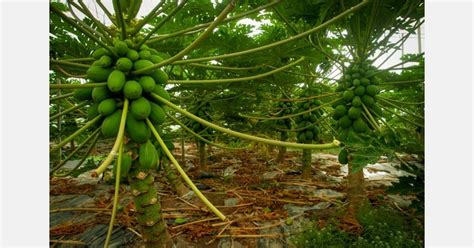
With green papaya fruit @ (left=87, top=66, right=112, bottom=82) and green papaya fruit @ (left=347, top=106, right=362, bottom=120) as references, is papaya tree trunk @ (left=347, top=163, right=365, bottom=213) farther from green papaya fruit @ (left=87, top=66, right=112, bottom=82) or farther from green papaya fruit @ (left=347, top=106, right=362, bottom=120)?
green papaya fruit @ (left=87, top=66, right=112, bottom=82)

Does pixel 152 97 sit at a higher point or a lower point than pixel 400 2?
lower

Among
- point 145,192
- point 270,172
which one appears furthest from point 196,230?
point 270,172

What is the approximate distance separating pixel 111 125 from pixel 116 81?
146 mm

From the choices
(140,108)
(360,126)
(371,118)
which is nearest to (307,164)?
(360,126)

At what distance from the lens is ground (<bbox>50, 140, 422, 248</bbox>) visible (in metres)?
2.08

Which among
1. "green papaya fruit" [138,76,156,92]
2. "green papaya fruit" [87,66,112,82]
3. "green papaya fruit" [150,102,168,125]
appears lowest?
"green papaya fruit" [150,102,168,125]

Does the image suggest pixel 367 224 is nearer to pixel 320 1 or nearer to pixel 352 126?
pixel 352 126

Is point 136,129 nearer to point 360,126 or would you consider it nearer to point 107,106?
point 107,106

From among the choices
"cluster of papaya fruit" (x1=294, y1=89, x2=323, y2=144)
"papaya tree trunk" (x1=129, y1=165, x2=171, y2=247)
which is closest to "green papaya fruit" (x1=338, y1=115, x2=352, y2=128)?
"cluster of papaya fruit" (x1=294, y1=89, x2=323, y2=144)

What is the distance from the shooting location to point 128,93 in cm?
112

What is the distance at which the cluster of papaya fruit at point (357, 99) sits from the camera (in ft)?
7.34

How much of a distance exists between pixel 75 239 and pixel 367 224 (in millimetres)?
1777

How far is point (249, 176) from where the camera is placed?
3781mm

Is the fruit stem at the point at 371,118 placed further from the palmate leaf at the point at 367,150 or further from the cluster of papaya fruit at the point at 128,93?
the cluster of papaya fruit at the point at 128,93
